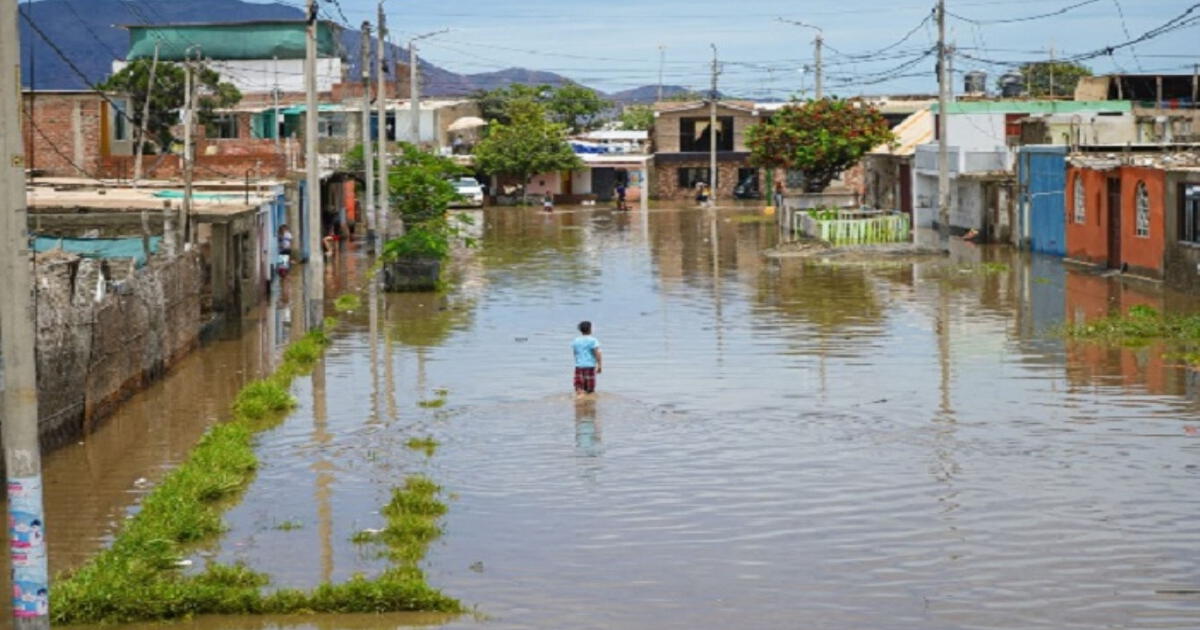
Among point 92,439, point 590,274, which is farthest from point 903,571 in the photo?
point 590,274

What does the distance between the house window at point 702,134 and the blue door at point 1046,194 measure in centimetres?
4696

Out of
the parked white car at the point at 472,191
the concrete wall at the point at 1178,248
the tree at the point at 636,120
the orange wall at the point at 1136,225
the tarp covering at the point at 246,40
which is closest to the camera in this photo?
the concrete wall at the point at 1178,248

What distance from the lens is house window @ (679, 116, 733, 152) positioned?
101250 mm

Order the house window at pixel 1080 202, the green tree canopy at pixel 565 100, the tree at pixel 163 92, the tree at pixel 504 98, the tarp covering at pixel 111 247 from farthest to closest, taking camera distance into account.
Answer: the green tree canopy at pixel 565 100 → the tree at pixel 504 98 → the tree at pixel 163 92 → the house window at pixel 1080 202 → the tarp covering at pixel 111 247

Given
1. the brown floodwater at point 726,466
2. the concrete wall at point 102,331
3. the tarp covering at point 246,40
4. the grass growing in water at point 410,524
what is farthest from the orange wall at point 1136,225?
the tarp covering at point 246,40

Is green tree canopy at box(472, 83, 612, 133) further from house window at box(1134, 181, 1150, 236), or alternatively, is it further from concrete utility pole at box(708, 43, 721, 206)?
house window at box(1134, 181, 1150, 236)

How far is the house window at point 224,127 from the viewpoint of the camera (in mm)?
79938

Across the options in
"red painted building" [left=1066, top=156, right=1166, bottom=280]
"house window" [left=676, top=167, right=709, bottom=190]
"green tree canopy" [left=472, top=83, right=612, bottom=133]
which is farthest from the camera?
"green tree canopy" [left=472, top=83, right=612, bottom=133]

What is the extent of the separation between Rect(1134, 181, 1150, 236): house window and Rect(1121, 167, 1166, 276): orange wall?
0.27 ft

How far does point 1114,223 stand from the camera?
4562cm

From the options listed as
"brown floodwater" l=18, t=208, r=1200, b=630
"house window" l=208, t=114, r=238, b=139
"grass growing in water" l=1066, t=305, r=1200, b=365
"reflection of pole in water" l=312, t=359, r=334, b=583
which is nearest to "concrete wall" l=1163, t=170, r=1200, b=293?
"brown floodwater" l=18, t=208, r=1200, b=630

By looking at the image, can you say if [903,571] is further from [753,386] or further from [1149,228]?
[1149,228]

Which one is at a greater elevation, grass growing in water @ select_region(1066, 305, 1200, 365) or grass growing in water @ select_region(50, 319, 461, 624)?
grass growing in water @ select_region(1066, 305, 1200, 365)

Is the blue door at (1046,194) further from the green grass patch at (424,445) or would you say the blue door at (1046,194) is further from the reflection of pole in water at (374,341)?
the green grass patch at (424,445)
